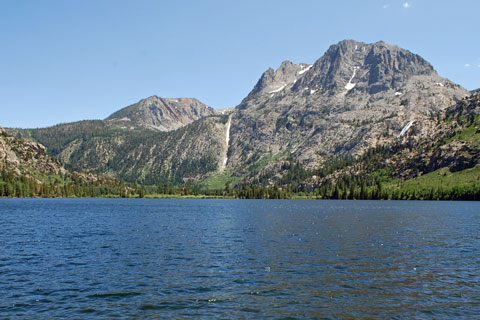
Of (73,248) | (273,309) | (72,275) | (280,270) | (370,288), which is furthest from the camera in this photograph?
(73,248)

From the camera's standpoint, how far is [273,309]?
113ft

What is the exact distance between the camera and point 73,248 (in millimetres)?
65000

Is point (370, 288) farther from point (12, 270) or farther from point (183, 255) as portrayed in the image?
point (12, 270)

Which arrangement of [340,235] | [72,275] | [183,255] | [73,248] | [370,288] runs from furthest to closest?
[340,235]
[73,248]
[183,255]
[72,275]
[370,288]

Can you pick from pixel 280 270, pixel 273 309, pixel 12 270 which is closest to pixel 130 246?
pixel 12 270

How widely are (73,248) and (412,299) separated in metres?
53.6

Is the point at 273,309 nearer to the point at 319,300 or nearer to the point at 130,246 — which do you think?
the point at 319,300

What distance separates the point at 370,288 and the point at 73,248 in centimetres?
4920

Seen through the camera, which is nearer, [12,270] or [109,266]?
[12,270]

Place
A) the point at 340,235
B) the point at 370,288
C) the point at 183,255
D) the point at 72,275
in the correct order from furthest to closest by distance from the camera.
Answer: the point at 340,235 → the point at 183,255 → the point at 72,275 → the point at 370,288

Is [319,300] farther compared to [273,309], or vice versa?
[319,300]

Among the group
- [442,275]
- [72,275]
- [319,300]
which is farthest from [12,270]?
[442,275]

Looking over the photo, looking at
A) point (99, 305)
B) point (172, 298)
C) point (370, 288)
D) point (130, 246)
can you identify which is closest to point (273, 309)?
point (172, 298)

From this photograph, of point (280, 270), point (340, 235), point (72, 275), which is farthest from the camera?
point (340, 235)
